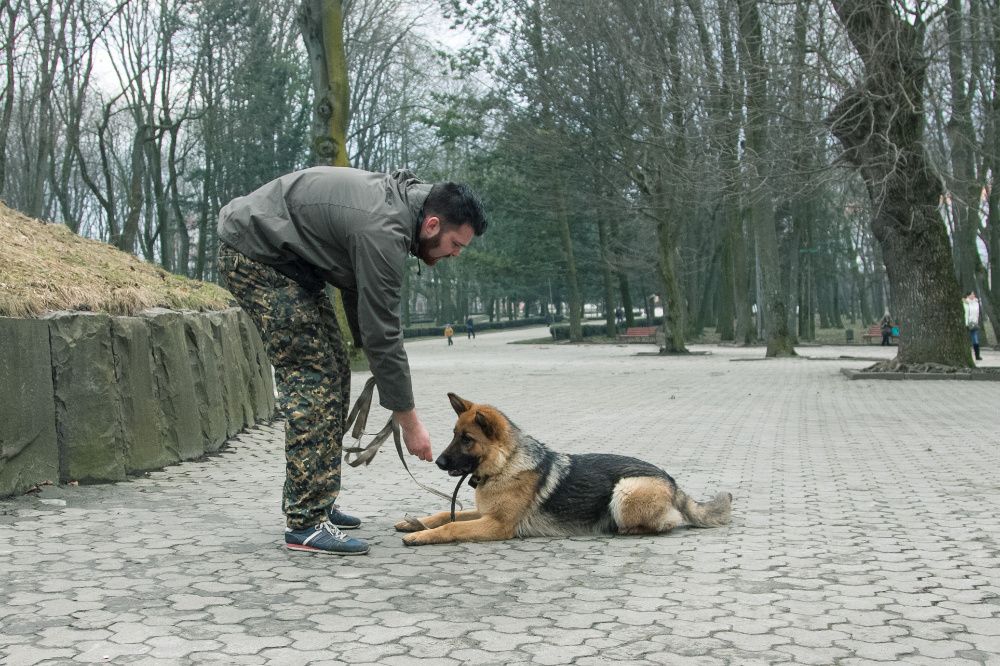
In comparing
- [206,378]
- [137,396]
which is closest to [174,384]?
[137,396]

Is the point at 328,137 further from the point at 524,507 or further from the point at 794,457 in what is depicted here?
the point at 524,507

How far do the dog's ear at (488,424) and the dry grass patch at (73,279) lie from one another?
352 centimetres

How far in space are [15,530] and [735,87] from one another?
1665cm

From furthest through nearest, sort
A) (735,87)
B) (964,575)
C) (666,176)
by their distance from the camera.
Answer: (666,176)
(735,87)
(964,575)

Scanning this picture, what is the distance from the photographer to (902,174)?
1867 cm

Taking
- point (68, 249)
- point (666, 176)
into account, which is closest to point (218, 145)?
point (666, 176)

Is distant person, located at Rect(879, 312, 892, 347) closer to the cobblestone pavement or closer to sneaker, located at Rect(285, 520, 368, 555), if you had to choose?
the cobblestone pavement

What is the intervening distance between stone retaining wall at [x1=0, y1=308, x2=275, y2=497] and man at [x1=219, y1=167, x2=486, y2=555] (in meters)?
2.35

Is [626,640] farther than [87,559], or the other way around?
[87,559]

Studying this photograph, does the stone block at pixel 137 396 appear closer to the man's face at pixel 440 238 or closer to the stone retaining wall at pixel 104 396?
the stone retaining wall at pixel 104 396

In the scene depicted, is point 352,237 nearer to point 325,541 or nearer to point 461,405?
point 461,405

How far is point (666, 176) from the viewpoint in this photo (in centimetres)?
3083

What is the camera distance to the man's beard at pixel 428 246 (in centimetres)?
518

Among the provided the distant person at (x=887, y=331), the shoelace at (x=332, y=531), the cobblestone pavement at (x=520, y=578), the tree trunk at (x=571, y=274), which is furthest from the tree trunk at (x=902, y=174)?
the tree trunk at (x=571, y=274)
